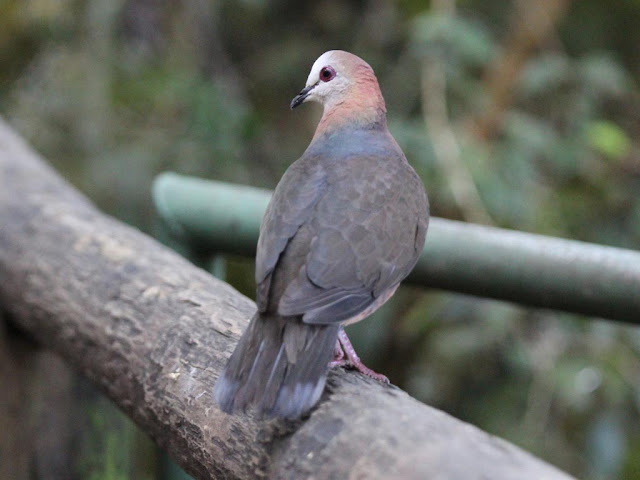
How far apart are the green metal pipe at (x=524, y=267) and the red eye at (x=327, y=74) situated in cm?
38

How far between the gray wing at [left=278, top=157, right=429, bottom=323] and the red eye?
0.31m

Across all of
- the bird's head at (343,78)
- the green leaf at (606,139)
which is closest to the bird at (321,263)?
the bird's head at (343,78)

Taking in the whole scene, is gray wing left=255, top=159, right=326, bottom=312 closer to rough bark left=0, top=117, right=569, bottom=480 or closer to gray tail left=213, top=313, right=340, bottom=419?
gray tail left=213, top=313, right=340, bottom=419

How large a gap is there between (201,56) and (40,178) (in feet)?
9.08

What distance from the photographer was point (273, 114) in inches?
234

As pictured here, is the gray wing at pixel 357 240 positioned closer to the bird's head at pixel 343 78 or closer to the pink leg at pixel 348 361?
the pink leg at pixel 348 361

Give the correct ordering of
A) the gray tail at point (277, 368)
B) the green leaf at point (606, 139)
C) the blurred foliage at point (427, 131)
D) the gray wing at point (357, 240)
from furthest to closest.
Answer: the green leaf at point (606, 139)
the blurred foliage at point (427, 131)
the gray wing at point (357, 240)
the gray tail at point (277, 368)

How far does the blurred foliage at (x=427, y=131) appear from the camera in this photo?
332 centimetres

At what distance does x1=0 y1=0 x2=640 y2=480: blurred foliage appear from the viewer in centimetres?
332

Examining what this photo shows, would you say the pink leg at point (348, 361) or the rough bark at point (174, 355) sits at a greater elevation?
the pink leg at point (348, 361)

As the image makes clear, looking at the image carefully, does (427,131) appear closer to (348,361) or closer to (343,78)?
(343,78)

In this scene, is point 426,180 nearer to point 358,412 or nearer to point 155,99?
point 155,99

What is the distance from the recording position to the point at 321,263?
1.56 m

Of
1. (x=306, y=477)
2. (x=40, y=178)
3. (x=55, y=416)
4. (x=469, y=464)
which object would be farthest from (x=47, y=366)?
(x=469, y=464)
